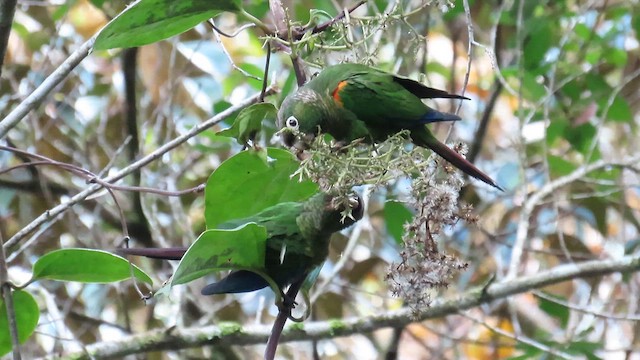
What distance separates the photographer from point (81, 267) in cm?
113

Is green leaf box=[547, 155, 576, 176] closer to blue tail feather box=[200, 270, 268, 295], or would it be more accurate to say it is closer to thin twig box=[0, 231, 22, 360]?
blue tail feather box=[200, 270, 268, 295]

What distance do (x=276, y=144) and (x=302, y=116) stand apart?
0.87 m

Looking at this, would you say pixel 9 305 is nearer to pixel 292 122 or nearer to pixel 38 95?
pixel 38 95

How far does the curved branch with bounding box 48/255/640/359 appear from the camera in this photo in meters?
1.66

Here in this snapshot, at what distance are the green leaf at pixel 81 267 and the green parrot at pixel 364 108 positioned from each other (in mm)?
297

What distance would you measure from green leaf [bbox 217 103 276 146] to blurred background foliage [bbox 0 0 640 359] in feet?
3.07

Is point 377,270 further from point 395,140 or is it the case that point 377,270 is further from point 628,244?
point 395,140

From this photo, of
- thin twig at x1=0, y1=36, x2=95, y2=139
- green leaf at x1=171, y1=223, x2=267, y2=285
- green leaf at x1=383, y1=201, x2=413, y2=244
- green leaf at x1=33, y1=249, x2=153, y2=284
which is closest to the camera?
green leaf at x1=171, y1=223, x2=267, y2=285

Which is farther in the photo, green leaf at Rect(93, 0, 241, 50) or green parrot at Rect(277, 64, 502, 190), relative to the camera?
green parrot at Rect(277, 64, 502, 190)

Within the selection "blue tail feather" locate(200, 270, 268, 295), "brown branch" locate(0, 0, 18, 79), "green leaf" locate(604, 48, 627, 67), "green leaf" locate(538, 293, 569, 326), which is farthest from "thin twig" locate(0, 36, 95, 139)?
"green leaf" locate(604, 48, 627, 67)

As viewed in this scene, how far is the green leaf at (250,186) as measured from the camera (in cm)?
105

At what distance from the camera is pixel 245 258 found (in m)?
0.96

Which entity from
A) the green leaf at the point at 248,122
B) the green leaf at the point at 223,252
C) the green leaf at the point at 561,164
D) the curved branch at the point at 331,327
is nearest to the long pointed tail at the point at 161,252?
the green leaf at the point at 223,252

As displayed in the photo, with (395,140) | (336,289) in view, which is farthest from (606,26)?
(395,140)
